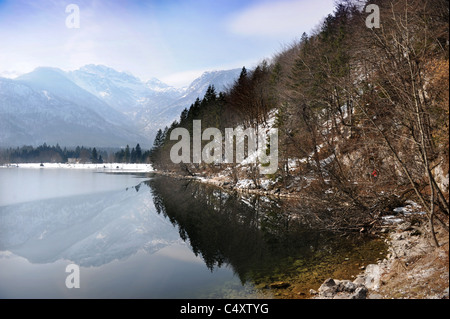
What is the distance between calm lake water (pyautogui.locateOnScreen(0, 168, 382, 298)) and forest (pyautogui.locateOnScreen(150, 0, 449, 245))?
3074mm

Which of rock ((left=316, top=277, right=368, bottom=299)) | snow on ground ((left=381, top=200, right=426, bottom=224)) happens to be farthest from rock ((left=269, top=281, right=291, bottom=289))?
snow on ground ((left=381, top=200, right=426, bottom=224))

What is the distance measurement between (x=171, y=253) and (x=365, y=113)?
1067cm

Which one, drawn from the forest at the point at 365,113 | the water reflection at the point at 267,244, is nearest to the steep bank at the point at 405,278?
the forest at the point at 365,113

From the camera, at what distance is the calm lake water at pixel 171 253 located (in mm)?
9461

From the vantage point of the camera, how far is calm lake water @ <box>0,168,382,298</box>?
946 cm

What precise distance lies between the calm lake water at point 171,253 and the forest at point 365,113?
3074 mm

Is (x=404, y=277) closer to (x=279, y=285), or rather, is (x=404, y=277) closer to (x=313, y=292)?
(x=313, y=292)

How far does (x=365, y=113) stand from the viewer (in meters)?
7.28

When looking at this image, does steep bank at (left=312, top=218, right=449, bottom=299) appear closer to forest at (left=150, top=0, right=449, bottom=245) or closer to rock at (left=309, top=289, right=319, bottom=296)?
rock at (left=309, top=289, right=319, bottom=296)

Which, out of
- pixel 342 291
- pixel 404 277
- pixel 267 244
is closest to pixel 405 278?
pixel 404 277

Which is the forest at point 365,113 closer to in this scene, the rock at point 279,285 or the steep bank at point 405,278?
the steep bank at point 405,278

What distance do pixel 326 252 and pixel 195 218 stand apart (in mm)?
11456
